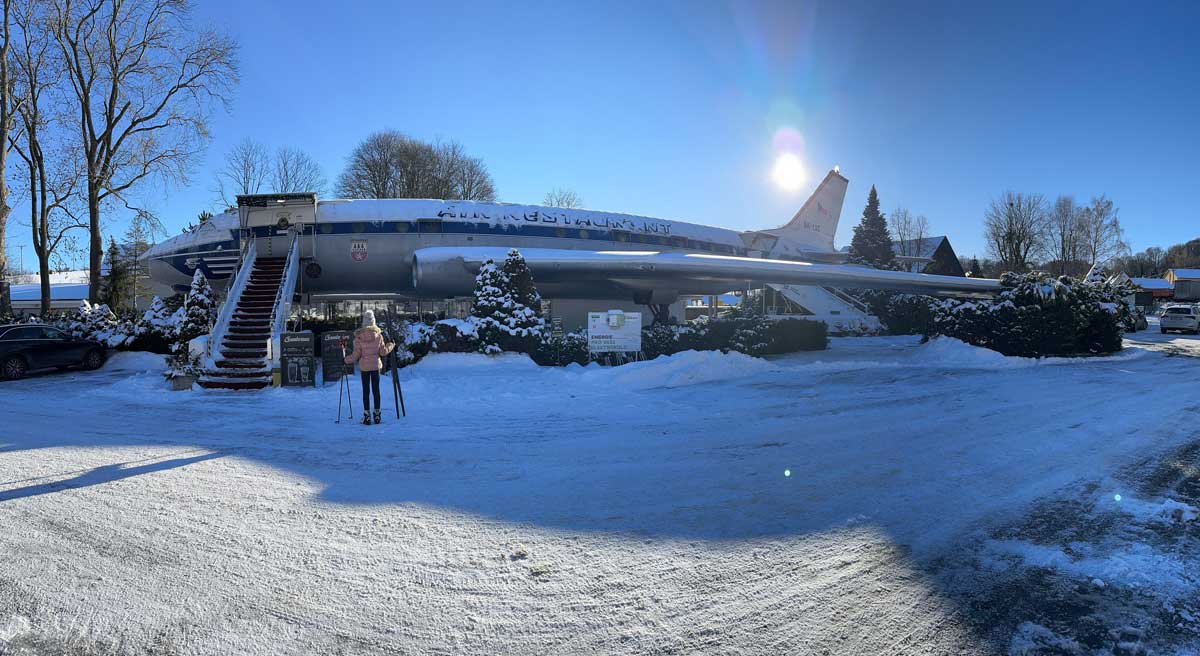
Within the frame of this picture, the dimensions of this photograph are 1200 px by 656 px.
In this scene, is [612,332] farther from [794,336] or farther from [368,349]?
[794,336]

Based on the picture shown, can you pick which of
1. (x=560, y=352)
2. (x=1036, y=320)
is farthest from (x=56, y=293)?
(x=1036, y=320)

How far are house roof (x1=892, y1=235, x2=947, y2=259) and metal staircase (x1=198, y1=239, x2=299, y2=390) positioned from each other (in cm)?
4922

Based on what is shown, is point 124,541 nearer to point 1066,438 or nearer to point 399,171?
point 1066,438

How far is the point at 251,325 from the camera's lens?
13.8 m

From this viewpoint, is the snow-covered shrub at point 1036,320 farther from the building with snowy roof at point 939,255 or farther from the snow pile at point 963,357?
the building with snowy roof at point 939,255

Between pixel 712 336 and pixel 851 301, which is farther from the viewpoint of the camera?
pixel 851 301

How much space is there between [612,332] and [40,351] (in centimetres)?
1443

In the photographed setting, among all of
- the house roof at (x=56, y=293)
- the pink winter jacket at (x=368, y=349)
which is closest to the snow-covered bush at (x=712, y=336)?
the pink winter jacket at (x=368, y=349)

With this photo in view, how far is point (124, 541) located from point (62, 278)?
101m

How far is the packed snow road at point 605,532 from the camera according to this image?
2.92 metres

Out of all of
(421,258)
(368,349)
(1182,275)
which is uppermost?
(1182,275)

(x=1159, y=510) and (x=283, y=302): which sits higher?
(x=283, y=302)

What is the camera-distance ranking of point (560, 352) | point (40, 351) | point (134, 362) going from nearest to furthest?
point (40, 351)
point (560, 352)
point (134, 362)

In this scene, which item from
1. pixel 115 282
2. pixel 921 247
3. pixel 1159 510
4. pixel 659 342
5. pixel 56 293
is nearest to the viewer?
pixel 1159 510
